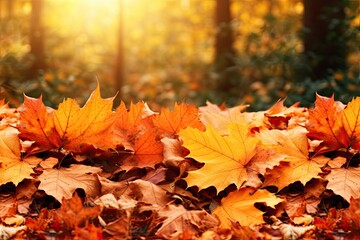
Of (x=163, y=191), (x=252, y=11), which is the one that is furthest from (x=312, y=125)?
(x=252, y=11)

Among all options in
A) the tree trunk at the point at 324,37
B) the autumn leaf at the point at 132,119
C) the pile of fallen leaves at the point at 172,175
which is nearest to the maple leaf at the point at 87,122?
the pile of fallen leaves at the point at 172,175

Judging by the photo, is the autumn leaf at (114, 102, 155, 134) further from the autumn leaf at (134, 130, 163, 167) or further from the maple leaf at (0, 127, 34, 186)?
the maple leaf at (0, 127, 34, 186)

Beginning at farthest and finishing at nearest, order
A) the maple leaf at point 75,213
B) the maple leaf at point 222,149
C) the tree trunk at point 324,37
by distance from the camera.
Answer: the tree trunk at point 324,37, the maple leaf at point 222,149, the maple leaf at point 75,213

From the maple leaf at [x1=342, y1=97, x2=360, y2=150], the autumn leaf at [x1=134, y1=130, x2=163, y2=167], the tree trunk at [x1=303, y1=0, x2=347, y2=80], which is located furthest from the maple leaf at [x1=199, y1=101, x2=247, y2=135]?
the tree trunk at [x1=303, y1=0, x2=347, y2=80]

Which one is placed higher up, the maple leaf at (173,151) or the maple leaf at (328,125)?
the maple leaf at (328,125)

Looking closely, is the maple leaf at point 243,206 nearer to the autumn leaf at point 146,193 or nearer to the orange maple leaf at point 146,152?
the autumn leaf at point 146,193

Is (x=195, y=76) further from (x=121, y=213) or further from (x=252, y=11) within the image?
(x=121, y=213)
